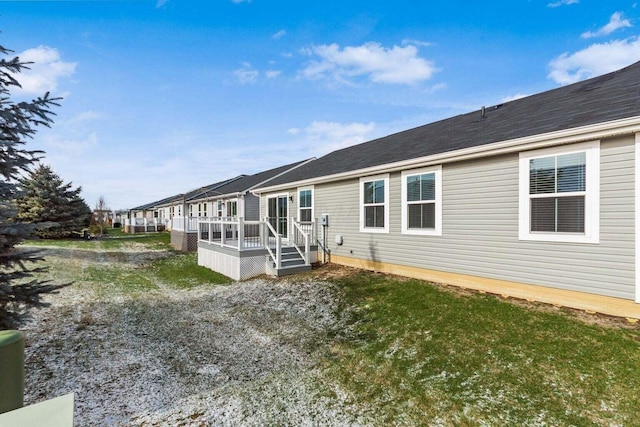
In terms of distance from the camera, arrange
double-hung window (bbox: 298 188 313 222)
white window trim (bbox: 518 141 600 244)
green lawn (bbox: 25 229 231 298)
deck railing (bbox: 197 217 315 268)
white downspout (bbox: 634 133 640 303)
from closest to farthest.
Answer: white downspout (bbox: 634 133 640 303), white window trim (bbox: 518 141 600 244), green lawn (bbox: 25 229 231 298), deck railing (bbox: 197 217 315 268), double-hung window (bbox: 298 188 313 222)

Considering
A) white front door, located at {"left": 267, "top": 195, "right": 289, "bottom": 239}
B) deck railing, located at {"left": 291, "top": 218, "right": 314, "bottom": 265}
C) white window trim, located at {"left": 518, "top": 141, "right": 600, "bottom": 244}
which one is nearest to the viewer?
white window trim, located at {"left": 518, "top": 141, "right": 600, "bottom": 244}

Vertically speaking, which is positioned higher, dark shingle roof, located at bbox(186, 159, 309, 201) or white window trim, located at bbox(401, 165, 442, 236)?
dark shingle roof, located at bbox(186, 159, 309, 201)

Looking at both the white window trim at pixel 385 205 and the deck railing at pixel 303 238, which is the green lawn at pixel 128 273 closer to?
the deck railing at pixel 303 238

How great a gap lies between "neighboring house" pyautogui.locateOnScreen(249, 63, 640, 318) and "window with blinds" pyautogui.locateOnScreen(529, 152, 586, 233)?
19mm

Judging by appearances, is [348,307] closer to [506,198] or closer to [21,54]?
[506,198]

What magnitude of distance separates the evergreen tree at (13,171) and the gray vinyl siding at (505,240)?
301 inches

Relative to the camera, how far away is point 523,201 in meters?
6.39

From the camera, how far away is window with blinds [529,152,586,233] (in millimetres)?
5664

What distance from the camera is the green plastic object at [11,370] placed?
91.3 inches

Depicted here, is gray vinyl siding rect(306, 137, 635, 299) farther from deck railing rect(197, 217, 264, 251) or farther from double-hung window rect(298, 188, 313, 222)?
deck railing rect(197, 217, 264, 251)

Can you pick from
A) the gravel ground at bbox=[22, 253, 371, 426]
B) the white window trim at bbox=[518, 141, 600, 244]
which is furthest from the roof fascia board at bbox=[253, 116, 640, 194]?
the gravel ground at bbox=[22, 253, 371, 426]

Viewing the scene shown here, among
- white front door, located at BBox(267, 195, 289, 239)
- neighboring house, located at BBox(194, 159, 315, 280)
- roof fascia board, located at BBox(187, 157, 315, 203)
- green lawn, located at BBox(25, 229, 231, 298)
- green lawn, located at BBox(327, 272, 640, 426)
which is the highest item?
roof fascia board, located at BBox(187, 157, 315, 203)

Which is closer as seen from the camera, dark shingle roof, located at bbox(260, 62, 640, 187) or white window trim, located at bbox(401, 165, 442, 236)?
dark shingle roof, located at bbox(260, 62, 640, 187)

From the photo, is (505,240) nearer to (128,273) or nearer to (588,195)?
(588,195)
